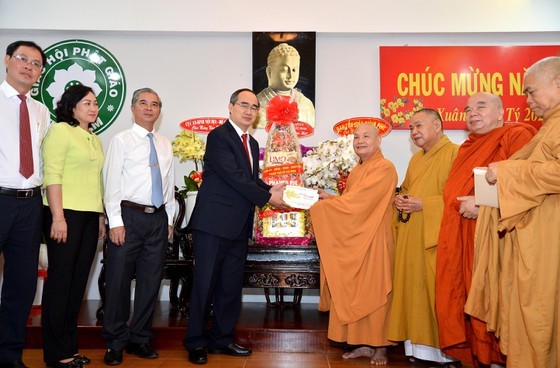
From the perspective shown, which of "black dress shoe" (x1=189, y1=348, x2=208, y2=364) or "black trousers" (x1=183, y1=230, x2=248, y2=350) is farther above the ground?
"black trousers" (x1=183, y1=230, x2=248, y2=350)

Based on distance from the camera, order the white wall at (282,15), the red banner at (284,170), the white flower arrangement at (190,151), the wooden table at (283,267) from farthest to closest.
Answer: the white wall at (282,15), the white flower arrangement at (190,151), the wooden table at (283,267), the red banner at (284,170)

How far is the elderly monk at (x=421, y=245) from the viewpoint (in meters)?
3.01

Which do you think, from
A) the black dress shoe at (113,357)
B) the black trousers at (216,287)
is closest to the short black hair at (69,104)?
the black trousers at (216,287)

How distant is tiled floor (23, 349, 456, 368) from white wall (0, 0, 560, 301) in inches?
53.8

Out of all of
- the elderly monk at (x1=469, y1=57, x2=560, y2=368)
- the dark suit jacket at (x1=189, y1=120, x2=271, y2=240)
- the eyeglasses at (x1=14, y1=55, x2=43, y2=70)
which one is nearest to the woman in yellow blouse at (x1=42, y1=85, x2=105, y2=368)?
the eyeglasses at (x1=14, y1=55, x2=43, y2=70)

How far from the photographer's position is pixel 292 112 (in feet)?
11.2

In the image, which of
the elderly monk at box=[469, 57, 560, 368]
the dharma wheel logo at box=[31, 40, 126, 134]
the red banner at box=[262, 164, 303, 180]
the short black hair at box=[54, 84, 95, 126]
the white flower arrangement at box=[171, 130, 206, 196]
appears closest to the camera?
the elderly monk at box=[469, 57, 560, 368]

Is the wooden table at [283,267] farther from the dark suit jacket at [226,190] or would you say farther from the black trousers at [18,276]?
the black trousers at [18,276]

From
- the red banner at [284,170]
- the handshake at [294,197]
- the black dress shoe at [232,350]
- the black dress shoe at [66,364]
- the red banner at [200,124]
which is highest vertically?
the red banner at [200,124]

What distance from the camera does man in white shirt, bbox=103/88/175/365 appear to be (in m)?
3.04

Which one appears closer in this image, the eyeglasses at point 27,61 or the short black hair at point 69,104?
the eyeglasses at point 27,61

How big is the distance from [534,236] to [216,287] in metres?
1.89

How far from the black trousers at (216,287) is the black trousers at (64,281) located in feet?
2.17

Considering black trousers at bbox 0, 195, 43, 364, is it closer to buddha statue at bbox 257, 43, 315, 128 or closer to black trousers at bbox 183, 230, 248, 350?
black trousers at bbox 183, 230, 248, 350
